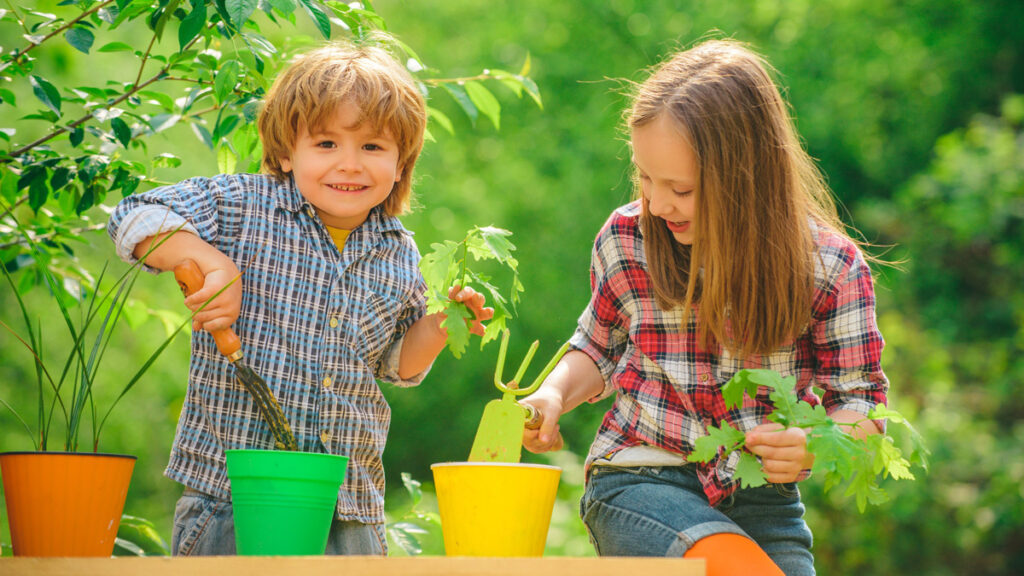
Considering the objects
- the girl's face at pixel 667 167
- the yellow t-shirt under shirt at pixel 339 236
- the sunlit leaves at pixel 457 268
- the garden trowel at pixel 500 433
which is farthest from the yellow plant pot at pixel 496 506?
the yellow t-shirt under shirt at pixel 339 236

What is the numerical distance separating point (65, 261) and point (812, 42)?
850cm

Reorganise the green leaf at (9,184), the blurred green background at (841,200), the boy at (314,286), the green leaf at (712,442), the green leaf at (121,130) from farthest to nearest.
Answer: the blurred green background at (841,200), the green leaf at (9,184), the green leaf at (121,130), the boy at (314,286), the green leaf at (712,442)

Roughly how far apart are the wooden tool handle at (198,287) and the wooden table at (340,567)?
51 cm

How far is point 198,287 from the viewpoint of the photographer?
1.71 m

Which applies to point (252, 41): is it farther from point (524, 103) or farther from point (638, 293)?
point (524, 103)

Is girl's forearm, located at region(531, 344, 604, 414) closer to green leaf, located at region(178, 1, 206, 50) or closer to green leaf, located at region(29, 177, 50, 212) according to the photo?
green leaf, located at region(178, 1, 206, 50)

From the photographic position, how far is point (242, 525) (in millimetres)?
1465

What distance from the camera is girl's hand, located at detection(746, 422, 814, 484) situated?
1.57 metres

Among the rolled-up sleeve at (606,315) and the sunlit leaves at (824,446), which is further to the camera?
the rolled-up sleeve at (606,315)

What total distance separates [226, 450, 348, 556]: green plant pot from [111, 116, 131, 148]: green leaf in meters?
0.87

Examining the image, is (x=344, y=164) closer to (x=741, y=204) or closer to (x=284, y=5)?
(x=284, y=5)

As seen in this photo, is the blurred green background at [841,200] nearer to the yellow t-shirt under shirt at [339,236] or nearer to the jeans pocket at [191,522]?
the yellow t-shirt under shirt at [339,236]

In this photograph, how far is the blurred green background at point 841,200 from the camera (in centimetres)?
657

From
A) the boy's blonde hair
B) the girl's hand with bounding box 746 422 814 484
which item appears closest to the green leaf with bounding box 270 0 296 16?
the boy's blonde hair
